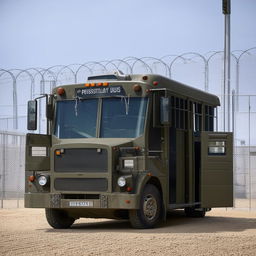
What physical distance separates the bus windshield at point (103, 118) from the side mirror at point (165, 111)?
38 cm

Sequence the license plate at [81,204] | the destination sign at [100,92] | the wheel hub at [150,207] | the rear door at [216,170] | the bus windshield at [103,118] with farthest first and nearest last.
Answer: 1. the rear door at [216,170]
2. the destination sign at [100,92]
3. the bus windshield at [103,118]
4. the wheel hub at [150,207]
5. the license plate at [81,204]

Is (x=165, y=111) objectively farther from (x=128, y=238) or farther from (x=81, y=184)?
(x=128, y=238)

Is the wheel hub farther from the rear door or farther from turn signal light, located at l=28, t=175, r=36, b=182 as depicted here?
turn signal light, located at l=28, t=175, r=36, b=182

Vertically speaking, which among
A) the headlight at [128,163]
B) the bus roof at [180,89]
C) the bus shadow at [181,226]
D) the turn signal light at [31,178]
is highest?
the bus roof at [180,89]

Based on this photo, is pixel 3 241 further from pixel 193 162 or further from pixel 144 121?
pixel 193 162

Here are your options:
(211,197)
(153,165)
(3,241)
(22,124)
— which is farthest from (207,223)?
(22,124)

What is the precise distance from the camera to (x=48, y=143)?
14.9 meters

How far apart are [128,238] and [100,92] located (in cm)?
360

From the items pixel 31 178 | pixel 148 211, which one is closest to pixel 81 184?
pixel 31 178

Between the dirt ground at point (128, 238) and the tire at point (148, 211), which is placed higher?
the tire at point (148, 211)

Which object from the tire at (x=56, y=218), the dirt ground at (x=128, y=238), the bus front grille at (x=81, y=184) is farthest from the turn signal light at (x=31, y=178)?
the dirt ground at (x=128, y=238)

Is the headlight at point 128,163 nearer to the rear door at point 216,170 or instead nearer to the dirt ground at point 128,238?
the dirt ground at point 128,238

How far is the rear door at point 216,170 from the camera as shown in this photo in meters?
16.0

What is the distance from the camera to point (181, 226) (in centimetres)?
1507
